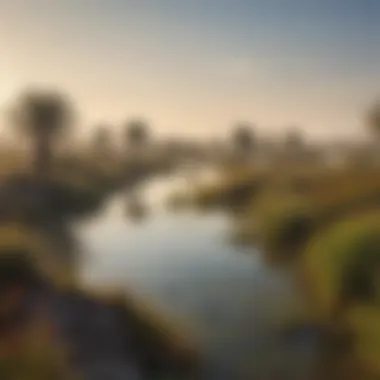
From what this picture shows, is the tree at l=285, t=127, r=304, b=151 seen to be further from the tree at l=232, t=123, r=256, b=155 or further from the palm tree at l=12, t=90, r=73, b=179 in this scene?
the palm tree at l=12, t=90, r=73, b=179

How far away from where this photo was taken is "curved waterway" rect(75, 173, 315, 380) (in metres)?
1.15

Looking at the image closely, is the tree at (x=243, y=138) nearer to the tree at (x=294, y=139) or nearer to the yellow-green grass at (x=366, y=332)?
the tree at (x=294, y=139)

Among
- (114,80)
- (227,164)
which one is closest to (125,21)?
(114,80)

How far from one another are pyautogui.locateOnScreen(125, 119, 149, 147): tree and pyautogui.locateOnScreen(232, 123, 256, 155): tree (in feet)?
0.65

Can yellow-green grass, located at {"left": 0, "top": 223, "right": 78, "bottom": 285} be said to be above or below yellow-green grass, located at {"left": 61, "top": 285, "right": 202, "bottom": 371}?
above

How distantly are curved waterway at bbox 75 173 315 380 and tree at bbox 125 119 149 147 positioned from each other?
0.15 meters

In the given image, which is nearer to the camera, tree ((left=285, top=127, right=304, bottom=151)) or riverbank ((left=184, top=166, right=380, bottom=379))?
riverbank ((left=184, top=166, right=380, bottom=379))

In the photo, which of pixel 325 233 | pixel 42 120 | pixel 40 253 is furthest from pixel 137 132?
pixel 325 233

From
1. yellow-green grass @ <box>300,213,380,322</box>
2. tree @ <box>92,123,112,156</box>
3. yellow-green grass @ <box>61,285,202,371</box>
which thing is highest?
tree @ <box>92,123,112,156</box>

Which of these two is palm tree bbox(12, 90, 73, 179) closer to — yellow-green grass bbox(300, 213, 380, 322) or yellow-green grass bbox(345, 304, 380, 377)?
yellow-green grass bbox(300, 213, 380, 322)

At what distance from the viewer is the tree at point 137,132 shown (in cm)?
124

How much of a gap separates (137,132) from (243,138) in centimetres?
24

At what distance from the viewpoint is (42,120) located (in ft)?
4.02

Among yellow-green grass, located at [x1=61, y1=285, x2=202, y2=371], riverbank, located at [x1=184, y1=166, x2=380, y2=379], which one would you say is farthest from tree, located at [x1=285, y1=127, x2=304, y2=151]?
yellow-green grass, located at [x1=61, y1=285, x2=202, y2=371]
